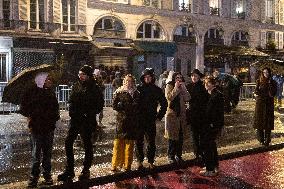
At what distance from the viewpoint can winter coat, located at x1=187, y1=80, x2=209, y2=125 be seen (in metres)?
7.57

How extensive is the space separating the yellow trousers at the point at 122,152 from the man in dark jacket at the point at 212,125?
4.27 feet

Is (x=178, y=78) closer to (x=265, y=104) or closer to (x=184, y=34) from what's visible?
(x=265, y=104)

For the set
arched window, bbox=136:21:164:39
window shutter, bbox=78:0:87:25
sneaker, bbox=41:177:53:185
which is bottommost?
sneaker, bbox=41:177:53:185

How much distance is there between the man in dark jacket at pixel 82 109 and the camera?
256 inches

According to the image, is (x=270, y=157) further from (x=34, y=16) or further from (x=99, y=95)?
(x=34, y=16)

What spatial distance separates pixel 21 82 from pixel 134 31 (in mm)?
21577

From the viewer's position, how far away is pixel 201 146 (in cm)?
757

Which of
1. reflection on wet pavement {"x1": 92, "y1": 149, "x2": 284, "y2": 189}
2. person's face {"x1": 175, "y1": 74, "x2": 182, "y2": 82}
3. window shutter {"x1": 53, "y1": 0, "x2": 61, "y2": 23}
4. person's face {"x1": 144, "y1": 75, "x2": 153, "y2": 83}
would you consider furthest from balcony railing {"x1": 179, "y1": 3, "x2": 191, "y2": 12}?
person's face {"x1": 144, "y1": 75, "x2": 153, "y2": 83}

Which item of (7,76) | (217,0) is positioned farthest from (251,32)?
(7,76)

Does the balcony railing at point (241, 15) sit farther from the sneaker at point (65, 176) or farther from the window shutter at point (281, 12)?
the sneaker at point (65, 176)

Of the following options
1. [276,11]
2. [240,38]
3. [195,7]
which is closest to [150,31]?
[195,7]

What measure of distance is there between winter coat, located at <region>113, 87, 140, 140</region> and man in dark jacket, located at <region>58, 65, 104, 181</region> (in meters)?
0.47

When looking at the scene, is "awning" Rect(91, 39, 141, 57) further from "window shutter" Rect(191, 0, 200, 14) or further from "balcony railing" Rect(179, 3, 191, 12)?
"window shutter" Rect(191, 0, 200, 14)

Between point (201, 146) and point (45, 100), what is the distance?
2960 millimetres
